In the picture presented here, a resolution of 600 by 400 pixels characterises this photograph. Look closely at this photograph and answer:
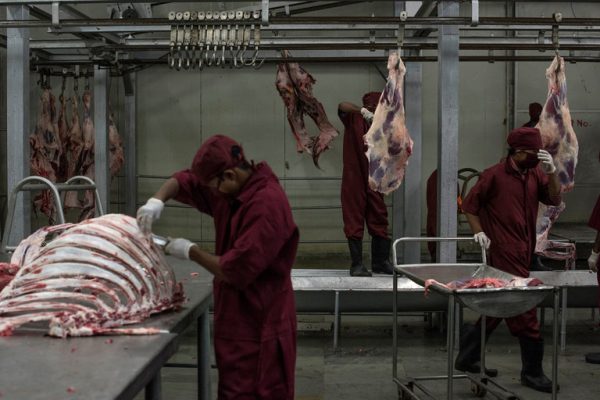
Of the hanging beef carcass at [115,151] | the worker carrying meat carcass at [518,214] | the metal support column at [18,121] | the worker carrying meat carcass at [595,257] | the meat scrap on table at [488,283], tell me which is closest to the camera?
the meat scrap on table at [488,283]

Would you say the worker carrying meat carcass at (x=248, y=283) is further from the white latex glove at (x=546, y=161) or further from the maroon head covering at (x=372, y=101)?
the maroon head covering at (x=372, y=101)

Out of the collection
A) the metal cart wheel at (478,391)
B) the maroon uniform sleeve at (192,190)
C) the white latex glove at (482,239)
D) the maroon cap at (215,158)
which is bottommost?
the metal cart wheel at (478,391)

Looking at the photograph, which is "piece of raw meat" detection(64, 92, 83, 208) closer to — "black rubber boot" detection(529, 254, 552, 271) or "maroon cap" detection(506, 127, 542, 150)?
"black rubber boot" detection(529, 254, 552, 271)

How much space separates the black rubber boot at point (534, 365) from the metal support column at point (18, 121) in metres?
3.91

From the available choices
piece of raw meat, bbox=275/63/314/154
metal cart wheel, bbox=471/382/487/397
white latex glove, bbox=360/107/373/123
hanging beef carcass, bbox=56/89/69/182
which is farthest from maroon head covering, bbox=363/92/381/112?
hanging beef carcass, bbox=56/89/69/182

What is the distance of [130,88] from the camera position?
32.8 feet

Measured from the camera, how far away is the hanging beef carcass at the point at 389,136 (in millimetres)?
6242

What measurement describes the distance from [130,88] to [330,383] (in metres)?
5.64

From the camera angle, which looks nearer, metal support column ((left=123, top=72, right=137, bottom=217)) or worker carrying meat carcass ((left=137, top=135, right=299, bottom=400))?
worker carrying meat carcass ((left=137, top=135, right=299, bottom=400))

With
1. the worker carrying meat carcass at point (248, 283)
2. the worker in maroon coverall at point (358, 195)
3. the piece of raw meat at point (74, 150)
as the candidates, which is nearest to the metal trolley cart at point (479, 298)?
the worker carrying meat carcass at point (248, 283)

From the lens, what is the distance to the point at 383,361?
646 centimetres

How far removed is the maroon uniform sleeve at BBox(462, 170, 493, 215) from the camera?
5645 mm

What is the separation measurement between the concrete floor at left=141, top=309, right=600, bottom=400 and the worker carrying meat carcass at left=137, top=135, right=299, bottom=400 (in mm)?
2164

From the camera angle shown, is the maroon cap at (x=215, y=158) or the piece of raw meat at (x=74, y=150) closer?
the maroon cap at (x=215, y=158)
